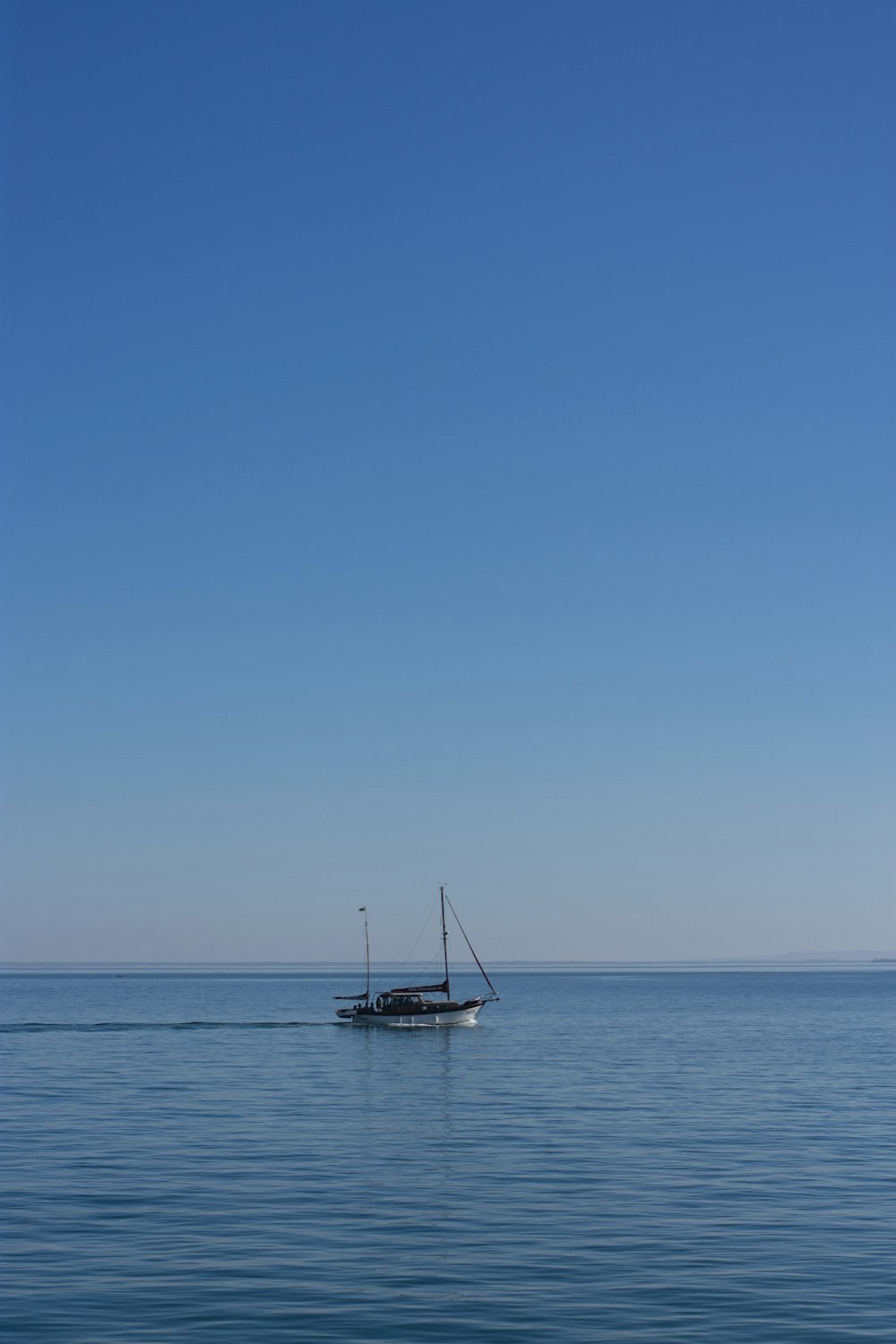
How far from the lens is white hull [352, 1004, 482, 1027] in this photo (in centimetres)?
13775

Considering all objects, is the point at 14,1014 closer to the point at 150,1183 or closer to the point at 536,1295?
the point at 150,1183

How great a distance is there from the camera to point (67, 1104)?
67250mm

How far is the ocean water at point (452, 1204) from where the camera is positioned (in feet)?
93.5

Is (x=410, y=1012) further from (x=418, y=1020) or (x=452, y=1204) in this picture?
(x=452, y=1204)

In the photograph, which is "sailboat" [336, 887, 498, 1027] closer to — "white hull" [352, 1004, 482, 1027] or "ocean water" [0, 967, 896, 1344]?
"white hull" [352, 1004, 482, 1027]

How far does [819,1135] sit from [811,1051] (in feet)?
163

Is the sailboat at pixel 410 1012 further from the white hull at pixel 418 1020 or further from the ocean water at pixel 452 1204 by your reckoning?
the ocean water at pixel 452 1204

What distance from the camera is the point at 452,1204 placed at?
133 feet

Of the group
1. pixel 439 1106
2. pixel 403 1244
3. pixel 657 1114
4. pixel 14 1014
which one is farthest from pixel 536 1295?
pixel 14 1014

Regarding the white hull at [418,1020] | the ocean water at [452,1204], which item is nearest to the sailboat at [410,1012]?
the white hull at [418,1020]

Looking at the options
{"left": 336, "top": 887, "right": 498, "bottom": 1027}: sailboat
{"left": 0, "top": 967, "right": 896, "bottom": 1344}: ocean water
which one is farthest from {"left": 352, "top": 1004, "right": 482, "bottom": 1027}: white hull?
{"left": 0, "top": 967, "right": 896, "bottom": 1344}: ocean water

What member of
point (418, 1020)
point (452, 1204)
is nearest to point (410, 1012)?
point (418, 1020)

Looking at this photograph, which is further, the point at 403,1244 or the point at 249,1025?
the point at 249,1025

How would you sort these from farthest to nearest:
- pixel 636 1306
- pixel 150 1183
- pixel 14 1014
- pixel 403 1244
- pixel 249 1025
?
pixel 14 1014
pixel 249 1025
pixel 150 1183
pixel 403 1244
pixel 636 1306
